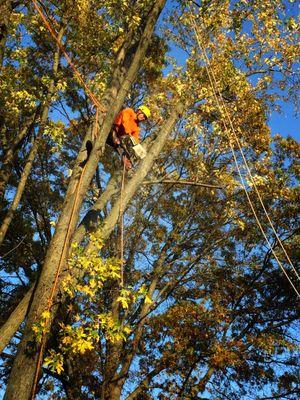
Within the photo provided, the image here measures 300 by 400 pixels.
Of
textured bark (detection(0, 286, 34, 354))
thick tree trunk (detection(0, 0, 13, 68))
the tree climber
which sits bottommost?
textured bark (detection(0, 286, 34, 354))

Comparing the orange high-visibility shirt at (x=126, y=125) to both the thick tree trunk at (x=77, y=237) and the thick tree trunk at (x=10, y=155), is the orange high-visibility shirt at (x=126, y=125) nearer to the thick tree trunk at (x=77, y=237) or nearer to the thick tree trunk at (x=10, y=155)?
the thick tree trunk at (x=77, y=237)

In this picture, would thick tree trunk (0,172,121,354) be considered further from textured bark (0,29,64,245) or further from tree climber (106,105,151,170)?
textured bark (0,29,64,245)

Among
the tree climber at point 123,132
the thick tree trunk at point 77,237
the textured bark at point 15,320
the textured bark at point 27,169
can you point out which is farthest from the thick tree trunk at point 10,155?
the textured bark at point 15,320

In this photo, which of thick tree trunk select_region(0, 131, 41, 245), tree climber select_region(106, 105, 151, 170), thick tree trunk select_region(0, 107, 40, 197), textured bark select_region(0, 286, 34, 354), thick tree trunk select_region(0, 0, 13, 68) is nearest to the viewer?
textured bark select_region(0, 286, 34, 354)

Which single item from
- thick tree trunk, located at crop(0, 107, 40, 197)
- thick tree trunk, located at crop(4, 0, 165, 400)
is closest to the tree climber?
thick tree trunk, located at crop(4, 0, 165, 400)

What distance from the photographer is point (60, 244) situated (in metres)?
4.70

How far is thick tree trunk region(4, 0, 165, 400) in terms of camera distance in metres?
4.02

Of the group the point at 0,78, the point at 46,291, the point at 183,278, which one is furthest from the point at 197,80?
the point at 183,278

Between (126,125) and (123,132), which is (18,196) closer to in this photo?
(123,132)

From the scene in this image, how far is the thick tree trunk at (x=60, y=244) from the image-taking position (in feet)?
13.2

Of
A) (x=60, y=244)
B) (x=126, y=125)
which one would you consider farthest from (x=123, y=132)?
(x=60, y=244)

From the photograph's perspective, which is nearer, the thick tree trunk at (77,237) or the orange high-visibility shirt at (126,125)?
the thick tree trunk at (77,237)

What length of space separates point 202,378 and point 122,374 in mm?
1931

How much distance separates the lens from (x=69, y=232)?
475 cm
